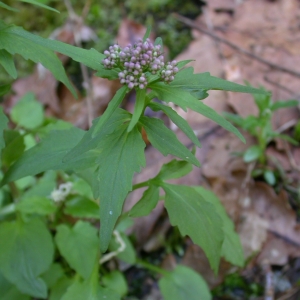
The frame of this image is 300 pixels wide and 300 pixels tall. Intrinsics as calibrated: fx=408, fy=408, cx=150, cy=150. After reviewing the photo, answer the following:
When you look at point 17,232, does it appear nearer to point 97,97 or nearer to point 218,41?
point 97,97

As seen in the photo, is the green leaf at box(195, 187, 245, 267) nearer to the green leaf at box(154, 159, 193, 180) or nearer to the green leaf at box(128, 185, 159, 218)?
the green leaf at box(154, 159, 193, 180)

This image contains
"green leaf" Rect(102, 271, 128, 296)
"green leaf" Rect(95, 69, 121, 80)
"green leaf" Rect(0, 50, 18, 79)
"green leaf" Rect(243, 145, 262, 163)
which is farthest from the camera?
"green leaf" Rect(243, 145, 262, 163)

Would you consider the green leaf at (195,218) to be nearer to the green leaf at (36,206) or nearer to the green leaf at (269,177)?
the green leaf at (36,206)

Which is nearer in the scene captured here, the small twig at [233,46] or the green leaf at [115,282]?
the green leaf at [115,282]

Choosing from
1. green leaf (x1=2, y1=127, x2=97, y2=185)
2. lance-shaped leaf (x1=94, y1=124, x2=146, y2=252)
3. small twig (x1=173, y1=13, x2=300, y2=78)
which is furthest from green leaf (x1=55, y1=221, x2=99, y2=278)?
small twig (x1=173, y1=13, x2=300, y2=78)

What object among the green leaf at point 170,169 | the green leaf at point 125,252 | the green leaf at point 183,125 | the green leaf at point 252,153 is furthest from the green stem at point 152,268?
the green leaf at point 183,125

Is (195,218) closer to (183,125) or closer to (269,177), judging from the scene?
(183,125)
